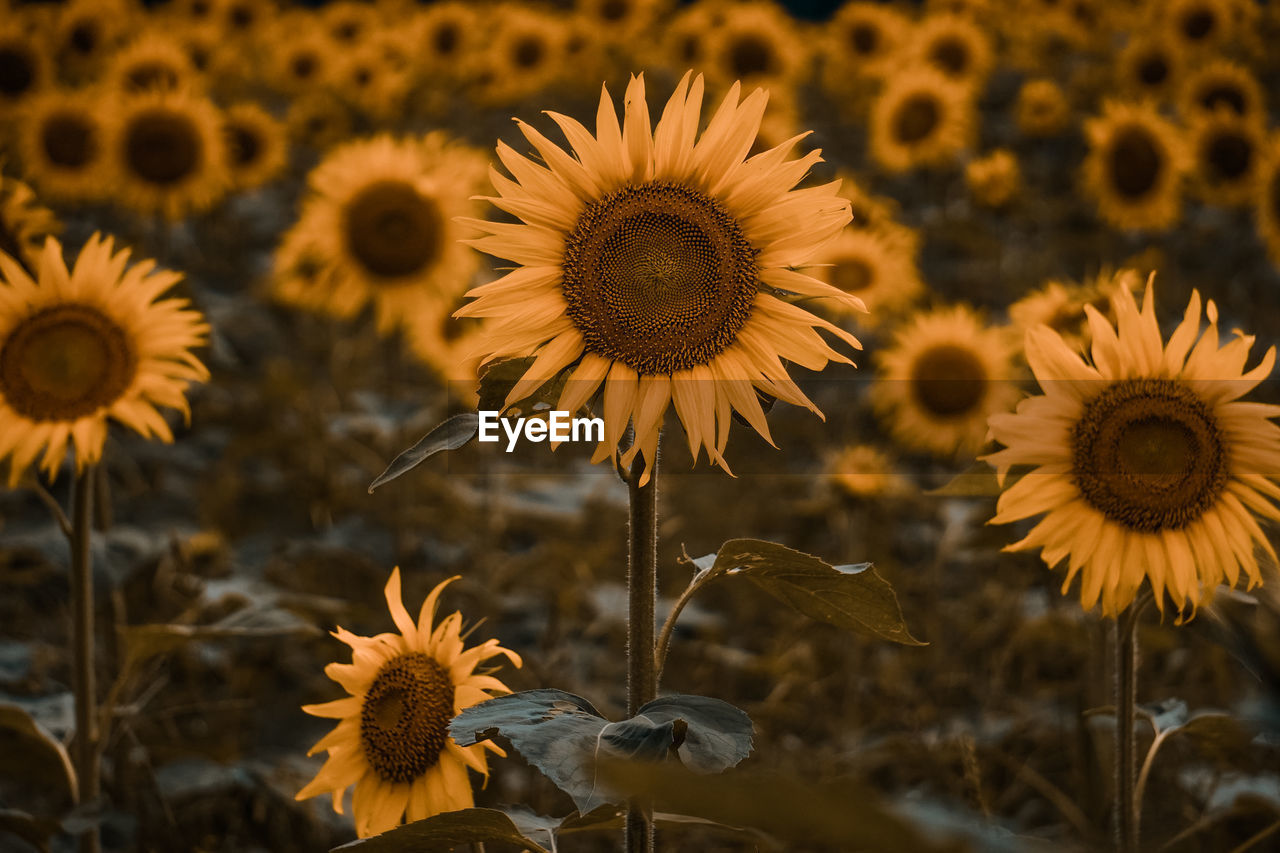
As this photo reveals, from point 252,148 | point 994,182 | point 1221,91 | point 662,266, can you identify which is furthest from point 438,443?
point 1221,91

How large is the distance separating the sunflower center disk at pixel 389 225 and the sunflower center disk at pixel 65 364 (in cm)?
144

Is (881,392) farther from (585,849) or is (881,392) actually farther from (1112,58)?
(1112,58)

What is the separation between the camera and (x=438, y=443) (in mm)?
1176

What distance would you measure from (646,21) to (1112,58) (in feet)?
8.61

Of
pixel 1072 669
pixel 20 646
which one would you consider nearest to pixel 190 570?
pixel 20 646

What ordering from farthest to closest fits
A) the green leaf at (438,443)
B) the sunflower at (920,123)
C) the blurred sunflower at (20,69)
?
the sunflower at (920,123) < the blurred sunflower at (20,69) < the green leaf at (438,443)

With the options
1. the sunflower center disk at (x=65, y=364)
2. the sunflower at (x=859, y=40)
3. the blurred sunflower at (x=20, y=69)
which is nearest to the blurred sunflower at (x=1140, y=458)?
the sunflower center disk at (x=65, y=364)

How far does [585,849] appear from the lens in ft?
7.96

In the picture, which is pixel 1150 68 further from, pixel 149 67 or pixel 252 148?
pixel 149 67

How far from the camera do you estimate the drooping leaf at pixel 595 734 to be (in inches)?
38.7

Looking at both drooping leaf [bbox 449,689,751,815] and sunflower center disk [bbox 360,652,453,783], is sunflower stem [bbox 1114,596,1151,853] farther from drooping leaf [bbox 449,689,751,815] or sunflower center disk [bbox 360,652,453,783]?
sunflower center disk [bbox 360,652,453,783]

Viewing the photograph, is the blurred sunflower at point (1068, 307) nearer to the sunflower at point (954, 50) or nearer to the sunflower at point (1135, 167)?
the sunflower at point (1135, 167)

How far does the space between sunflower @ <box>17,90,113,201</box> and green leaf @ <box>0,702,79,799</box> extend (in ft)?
8.22

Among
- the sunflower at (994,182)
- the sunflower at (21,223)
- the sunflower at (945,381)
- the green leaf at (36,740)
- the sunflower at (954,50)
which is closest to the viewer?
the green leaf at (36,740)
